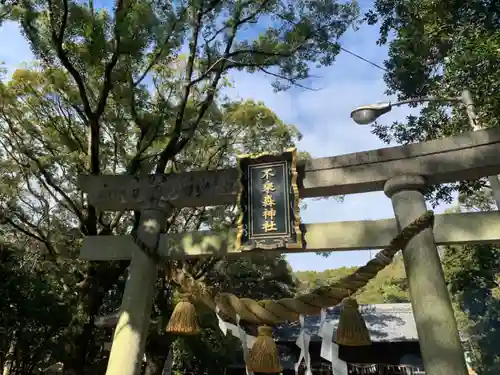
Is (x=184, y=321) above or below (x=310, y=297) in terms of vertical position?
below

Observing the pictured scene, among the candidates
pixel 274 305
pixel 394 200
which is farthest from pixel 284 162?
pixel 274 305

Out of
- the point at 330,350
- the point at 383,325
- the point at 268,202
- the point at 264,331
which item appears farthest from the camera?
the point at 383,325

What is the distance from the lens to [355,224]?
412 centimetres

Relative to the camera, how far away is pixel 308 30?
6.86 metres

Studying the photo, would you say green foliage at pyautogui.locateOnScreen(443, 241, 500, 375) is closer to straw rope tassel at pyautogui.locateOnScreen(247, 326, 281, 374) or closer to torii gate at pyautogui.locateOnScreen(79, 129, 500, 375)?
torii gate at pyautogui.locateOnScreen(79, 129, 500, 375)

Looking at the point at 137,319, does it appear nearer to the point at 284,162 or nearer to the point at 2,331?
the point at 284,162

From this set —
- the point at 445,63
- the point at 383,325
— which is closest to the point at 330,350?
the point at 445,63

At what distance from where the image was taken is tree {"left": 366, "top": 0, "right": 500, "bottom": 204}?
4773mm

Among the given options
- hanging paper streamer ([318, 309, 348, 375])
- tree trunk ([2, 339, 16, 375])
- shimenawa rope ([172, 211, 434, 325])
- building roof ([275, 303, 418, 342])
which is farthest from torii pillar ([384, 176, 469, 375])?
tree trunk ([2, 339, 16, 375])

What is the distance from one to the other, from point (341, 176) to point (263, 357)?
77.9 inches

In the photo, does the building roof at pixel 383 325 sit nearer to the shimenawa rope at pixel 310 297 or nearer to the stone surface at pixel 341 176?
the shimenawa rope at pixel 310 297

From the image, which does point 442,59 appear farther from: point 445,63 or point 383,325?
point 383,325

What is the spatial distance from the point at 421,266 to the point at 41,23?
6697 millimetres

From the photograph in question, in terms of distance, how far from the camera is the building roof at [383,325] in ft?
44.9
